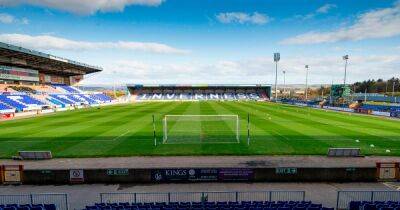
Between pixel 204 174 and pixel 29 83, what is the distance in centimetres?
8281

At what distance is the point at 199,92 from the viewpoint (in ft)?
443

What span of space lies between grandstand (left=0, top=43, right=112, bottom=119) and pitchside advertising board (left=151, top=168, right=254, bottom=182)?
43823 mm

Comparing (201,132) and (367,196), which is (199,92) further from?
(367,196)

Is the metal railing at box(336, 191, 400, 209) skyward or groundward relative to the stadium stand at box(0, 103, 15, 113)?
groundward

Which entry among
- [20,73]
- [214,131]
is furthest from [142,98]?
[214,131]

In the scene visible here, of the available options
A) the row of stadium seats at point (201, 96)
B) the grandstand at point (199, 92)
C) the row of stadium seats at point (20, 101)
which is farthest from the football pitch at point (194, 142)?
the row of stadium seats at point (201, 96)

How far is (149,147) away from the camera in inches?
989

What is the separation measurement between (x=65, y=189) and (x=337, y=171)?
53.7ft

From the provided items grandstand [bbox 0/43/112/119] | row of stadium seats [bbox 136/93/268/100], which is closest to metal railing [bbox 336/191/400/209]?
grandstand [bbox 0/43/112/119]

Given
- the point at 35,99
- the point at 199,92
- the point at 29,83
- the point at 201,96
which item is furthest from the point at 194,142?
the point at 199,92

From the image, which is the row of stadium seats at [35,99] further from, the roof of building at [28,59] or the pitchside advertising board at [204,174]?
the pitchside advertising board at [204,174]

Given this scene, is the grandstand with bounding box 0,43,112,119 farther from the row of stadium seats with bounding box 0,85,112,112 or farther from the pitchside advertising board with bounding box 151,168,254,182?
the pitchside advertising board with bounding box 151,168,254,182

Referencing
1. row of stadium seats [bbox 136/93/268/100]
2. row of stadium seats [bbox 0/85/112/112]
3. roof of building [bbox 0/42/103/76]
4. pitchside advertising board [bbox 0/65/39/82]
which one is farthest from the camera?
row of stadium seats [bbox 136/93/268/100]

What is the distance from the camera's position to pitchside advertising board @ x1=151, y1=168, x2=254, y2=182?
17094 mm
